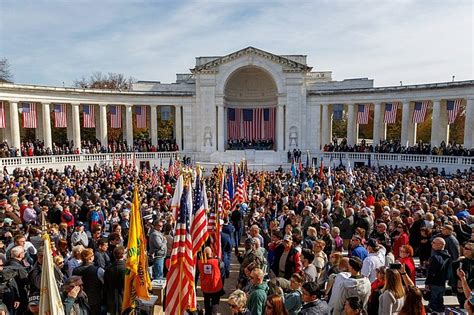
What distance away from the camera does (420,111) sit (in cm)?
3834

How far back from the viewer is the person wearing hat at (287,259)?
8484mm

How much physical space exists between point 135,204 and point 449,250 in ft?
25.7

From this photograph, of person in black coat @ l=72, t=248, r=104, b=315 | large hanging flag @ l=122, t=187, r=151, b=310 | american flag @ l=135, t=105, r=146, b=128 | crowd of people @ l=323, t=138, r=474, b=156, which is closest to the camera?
large hanging flag @ l=122, t=187, r=151, b=310

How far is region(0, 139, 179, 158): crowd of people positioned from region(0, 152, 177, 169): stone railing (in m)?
0.95

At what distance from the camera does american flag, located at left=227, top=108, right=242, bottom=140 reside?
4956 cm

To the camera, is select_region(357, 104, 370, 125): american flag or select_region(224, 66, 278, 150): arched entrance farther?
select_region(224, 66, 278, 150): arched entrance

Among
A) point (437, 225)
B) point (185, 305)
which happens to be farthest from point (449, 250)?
point (185, 305)

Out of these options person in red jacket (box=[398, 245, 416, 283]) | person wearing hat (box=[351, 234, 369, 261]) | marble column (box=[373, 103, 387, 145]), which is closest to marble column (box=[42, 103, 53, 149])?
marble column (box=[373, 103, 387, 145])

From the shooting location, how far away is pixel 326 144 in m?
45.4

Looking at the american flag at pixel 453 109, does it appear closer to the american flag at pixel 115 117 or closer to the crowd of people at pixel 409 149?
the crowd of people at pixel 409 149

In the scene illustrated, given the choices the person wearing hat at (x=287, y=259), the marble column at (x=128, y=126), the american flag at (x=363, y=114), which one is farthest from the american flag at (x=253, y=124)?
the person wearing hat at (x=287, y=259)

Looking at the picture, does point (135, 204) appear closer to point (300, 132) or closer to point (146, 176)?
point (146, 176)

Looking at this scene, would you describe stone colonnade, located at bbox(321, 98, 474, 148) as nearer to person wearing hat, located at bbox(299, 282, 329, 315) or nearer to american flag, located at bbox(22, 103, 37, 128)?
american flag, located at bbox(22, 103, 37, 128)

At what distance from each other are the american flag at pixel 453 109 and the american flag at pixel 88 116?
3831cm
